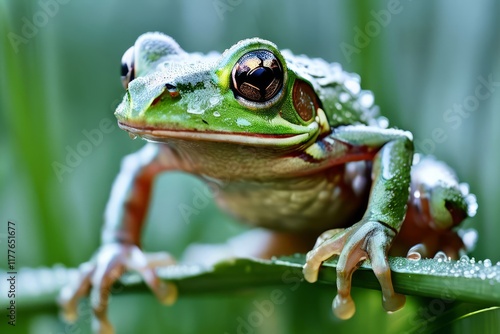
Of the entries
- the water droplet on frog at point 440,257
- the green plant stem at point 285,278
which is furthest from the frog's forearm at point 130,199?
the water droplet on frog at point 440,257

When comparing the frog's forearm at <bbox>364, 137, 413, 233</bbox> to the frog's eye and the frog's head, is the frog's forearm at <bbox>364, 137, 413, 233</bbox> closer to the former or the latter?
the frog's head

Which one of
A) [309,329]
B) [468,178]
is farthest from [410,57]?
[309,329]

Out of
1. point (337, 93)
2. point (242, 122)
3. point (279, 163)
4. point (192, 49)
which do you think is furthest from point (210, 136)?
point (192, 49)

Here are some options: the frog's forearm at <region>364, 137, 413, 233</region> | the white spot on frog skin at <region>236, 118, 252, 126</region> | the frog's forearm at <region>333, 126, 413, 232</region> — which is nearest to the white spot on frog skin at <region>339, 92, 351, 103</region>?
the frog's forearm at <region>333, 126, 413, 232</region>

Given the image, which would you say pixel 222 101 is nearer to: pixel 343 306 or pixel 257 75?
pixel 257 75

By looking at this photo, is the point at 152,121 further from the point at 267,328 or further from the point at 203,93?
the point at 267,328

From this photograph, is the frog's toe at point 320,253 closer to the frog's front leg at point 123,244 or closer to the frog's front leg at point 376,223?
the frog's front leg at point 376,223

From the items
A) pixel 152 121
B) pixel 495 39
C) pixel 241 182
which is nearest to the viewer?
pixel 152 121
